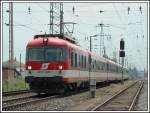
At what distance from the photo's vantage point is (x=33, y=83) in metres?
24.9

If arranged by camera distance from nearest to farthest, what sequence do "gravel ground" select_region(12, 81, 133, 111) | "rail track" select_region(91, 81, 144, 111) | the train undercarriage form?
"gravel ground" select_region(12, 81, 133, 111) < "rail track" select_region(91, 81, 144, 111) < the train undercarriage

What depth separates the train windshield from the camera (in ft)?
81.3

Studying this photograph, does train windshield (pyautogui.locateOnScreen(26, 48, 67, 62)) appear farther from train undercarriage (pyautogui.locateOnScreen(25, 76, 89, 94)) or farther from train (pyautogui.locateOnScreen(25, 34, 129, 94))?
train undercarriage (pyautogui.locateOnScreen(25, 76, 89, 94))

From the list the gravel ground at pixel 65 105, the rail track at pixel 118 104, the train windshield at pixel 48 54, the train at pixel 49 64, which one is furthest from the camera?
the train windshield at pixel 48 54

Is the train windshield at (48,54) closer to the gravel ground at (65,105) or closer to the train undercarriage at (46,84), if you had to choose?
the train undercarriage at (46,84)

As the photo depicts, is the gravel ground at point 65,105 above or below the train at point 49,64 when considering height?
below

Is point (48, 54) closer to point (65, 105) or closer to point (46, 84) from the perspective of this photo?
point (46, 84)

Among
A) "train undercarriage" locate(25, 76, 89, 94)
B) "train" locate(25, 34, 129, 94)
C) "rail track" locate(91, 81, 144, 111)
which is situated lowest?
"rail track" locate(91, 81, 144, 111)

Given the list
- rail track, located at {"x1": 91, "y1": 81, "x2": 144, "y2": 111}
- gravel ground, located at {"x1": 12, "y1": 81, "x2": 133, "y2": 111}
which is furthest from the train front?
rail track, located at {"x1": 91, "y1": 81, "x2": 144, "y2": 111}

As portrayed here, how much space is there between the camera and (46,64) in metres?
24.6

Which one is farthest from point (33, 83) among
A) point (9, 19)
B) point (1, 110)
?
point (9, 19)

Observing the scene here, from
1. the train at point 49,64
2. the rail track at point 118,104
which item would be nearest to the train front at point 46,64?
the train at point 49,64

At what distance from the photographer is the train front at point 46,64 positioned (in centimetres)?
2439

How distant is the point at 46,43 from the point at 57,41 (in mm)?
602
